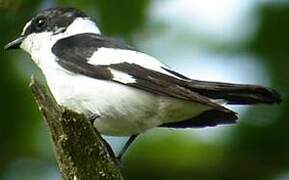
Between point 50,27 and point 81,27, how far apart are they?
15cm

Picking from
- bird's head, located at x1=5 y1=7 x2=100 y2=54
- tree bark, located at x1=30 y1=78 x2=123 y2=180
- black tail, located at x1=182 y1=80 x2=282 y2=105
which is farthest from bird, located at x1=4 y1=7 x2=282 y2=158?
tree bark, located at x1=30 y1=78 x2=123 y2=180

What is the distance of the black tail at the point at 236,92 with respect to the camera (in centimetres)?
400

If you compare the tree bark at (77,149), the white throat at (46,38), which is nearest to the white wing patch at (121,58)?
the white throat at (46,38)

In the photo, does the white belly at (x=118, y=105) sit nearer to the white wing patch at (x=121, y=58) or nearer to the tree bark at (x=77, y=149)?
the white wing patch at (x=121, y=58)

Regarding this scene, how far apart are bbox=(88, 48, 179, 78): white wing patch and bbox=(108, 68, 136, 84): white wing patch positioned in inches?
2.7

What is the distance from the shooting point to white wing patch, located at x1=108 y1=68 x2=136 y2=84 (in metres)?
4.21

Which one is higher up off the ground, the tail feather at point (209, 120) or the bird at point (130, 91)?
the bird at point (130, 91)

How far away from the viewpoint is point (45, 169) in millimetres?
5141

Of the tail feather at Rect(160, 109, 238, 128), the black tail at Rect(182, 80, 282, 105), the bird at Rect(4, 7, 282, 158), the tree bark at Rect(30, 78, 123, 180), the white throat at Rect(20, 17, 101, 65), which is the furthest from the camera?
the white throat at Rect(20, 17, 101, 65)

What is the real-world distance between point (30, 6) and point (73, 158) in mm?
1890

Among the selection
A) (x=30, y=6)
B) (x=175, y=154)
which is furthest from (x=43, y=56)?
(x=175, y=154)

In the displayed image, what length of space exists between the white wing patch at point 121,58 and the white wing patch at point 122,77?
0.07 m

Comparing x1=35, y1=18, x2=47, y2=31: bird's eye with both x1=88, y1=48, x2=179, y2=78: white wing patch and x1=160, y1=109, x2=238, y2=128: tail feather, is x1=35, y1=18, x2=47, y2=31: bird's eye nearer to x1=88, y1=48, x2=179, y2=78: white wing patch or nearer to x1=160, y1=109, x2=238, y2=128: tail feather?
x1=88, y1=48, x2=179, y2=78: white wing patch

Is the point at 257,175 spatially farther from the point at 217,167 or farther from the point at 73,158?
the point at 73,158
